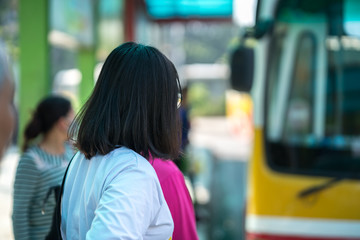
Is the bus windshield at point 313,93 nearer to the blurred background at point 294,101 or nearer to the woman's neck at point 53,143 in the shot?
the blurred background at point 294,101

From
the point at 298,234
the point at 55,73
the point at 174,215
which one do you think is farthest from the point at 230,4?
the point at 174,215

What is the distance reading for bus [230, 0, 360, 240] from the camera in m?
3.47

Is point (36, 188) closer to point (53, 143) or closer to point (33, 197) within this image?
point (33, 197)

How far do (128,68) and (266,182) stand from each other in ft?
7.50

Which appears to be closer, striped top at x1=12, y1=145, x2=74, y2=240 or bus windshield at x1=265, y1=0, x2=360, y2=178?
striped top at x1=12, y1=145, x2=74, y2=240

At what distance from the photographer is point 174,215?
169 centimetres

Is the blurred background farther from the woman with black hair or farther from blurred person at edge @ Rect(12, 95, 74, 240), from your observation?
the woman with black hair

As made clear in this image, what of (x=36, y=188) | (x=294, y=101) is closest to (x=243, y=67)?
(x=294, y=101)

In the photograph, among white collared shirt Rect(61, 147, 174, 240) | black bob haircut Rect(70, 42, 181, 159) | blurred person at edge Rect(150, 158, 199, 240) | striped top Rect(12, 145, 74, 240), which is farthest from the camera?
striped top Rect(12, 145, 74, 240)

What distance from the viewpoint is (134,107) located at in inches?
61.2

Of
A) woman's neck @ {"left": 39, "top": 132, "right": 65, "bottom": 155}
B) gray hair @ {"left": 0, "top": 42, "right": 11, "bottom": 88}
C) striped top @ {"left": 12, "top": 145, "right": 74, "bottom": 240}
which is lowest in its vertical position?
striped top @ {"left": 12, "top": 145, "right": 74, "bottom": 240}

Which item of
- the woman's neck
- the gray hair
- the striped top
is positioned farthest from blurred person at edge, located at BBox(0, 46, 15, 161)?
the woman's neck

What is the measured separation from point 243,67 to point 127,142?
2.34 meters

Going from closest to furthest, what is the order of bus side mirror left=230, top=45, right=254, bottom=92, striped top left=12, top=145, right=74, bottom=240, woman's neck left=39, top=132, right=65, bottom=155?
1. striped top left=12, top=145, right=74, bottom=240
2. woman's neck left=39, top=132, right=65, bottom=155
3. bus side mirror left=230, top=45, right=254, bottom=92
